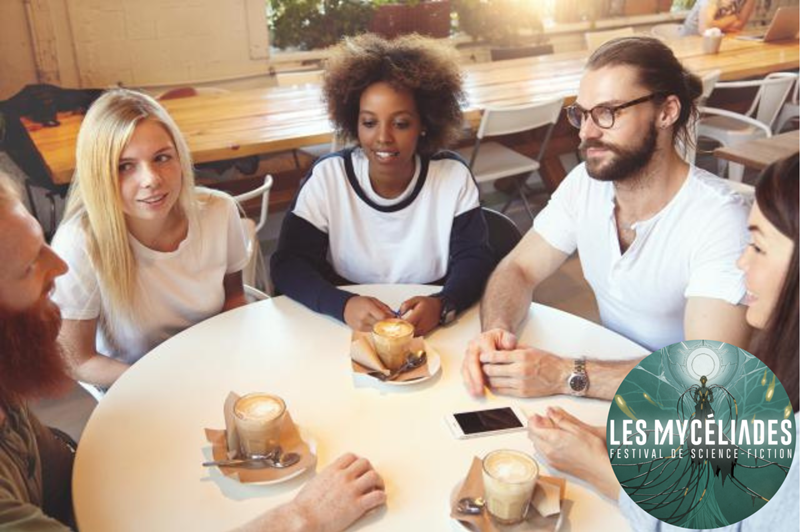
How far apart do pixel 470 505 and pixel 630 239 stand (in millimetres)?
918

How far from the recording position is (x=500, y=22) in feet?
19.5

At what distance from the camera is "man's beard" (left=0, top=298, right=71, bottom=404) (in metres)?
1.08

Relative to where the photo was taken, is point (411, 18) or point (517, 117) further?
point (411, 18)

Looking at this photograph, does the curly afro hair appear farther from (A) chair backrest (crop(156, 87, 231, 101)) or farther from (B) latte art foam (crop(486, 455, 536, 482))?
(A) chair backrest (crop(156, 87, 231, 101))

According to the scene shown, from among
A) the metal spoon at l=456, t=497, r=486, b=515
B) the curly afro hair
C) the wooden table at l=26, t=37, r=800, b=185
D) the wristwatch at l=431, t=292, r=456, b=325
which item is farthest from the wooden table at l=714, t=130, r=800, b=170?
the metal spoon at l=456, t=497, r=486, b=515

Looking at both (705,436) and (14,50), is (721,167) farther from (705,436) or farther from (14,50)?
(14,50)

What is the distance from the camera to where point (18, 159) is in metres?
3.12

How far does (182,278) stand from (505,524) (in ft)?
3.73

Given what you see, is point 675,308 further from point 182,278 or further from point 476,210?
point 182,278

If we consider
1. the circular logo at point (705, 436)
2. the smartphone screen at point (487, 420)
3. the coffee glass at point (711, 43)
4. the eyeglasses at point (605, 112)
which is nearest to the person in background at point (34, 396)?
the smartphone screen at point (487, 420)

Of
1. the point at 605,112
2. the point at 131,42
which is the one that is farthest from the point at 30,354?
the point at 131,42

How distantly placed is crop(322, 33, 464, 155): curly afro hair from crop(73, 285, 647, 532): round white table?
2.10 ft

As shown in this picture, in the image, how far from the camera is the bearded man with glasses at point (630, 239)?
143 centimetres

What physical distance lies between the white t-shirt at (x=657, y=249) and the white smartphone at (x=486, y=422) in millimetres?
518
